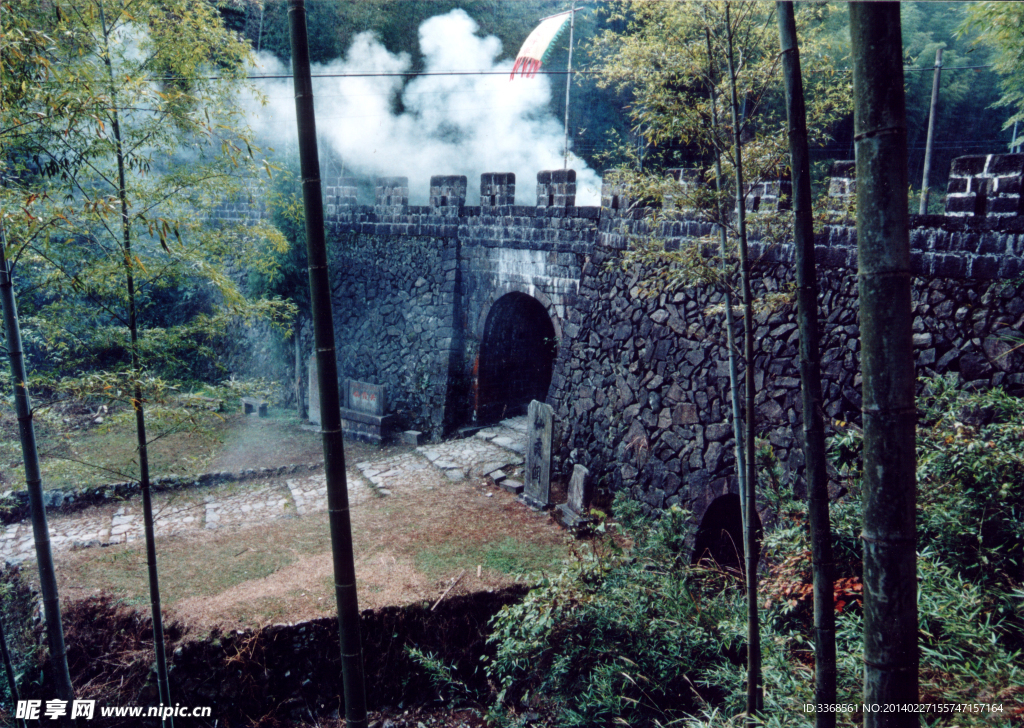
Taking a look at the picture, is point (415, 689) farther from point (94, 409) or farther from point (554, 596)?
point (94, 409)

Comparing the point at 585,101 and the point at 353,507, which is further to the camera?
the point at 585,101

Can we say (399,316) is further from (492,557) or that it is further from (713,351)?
(713,351)

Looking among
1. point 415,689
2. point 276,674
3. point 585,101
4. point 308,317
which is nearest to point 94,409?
point 308,317

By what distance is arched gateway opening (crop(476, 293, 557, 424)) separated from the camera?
1134 cm

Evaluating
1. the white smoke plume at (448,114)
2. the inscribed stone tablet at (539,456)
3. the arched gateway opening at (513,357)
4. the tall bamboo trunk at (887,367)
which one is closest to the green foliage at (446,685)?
the inscribed stone tablet at (539,456)

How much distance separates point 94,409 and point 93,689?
783 cm

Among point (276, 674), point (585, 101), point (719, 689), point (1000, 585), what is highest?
point (585, 101)

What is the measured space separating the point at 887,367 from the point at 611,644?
157 inches

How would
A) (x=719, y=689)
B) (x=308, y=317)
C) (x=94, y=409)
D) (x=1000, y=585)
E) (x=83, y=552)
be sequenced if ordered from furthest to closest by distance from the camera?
(x=308, y=317) < (x=94, y=409) < (x=83, y=552) < (x=719, y=689) < (x=1000, y=585)

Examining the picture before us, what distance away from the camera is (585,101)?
20109 mm

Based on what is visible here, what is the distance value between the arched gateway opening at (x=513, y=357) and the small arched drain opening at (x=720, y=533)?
5298 mm

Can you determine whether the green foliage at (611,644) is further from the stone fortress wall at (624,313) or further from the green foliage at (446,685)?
the stone fortress wall at (624,313)

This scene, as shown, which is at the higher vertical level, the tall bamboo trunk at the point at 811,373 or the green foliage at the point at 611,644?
the tall bamboo trunk at the point at 811,373

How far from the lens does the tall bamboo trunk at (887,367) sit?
158cm
